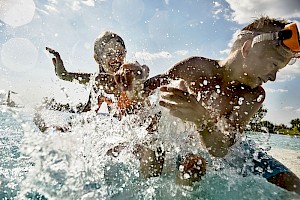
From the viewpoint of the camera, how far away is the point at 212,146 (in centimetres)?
223

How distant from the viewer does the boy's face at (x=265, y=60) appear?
2.62 m

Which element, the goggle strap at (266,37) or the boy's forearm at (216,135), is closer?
the boy's forearm at (216,135)

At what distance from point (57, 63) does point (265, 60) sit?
2.36m

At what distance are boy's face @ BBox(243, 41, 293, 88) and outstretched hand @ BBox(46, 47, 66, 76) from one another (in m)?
2.11

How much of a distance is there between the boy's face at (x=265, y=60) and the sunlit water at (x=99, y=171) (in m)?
0.86

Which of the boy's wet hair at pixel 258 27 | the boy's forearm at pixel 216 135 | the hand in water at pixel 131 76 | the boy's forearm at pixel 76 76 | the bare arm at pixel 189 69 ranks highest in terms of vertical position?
the boy's wet hair at pixel 258 27

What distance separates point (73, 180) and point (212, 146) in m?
1.11

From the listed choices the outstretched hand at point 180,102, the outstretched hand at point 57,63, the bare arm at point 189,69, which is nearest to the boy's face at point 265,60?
the bare arm at point 189,69

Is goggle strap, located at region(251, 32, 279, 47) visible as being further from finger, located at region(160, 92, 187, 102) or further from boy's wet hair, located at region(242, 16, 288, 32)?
finger, located at region(160, 92, 187, 102)

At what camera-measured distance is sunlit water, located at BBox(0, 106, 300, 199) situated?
6.63 feet

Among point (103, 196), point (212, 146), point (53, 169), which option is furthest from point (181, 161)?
point (53, 169)

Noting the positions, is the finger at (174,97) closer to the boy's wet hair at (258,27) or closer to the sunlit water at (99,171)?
the sunlit water at (99,171)

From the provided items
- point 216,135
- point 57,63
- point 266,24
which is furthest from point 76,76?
point 266,24

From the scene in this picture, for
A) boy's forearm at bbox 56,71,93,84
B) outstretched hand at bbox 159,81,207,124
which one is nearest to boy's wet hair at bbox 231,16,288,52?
outstretched hand at bbox 159,81,207,124
